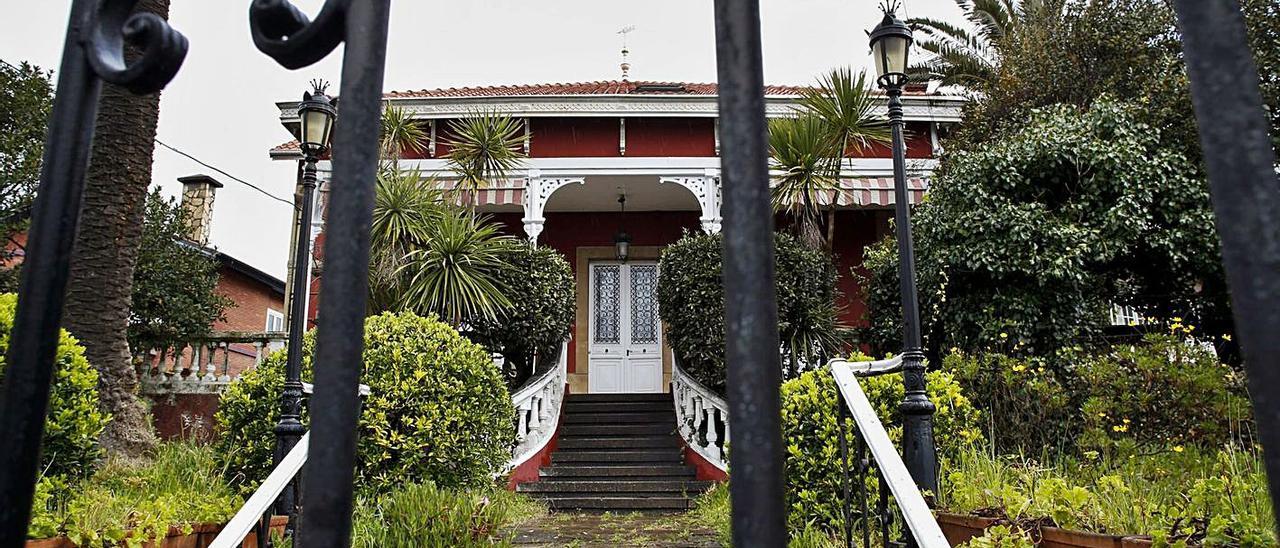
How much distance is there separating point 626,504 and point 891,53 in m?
4.80

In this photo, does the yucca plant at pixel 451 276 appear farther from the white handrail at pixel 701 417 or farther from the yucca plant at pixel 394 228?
the white handrail at pixel 701 417

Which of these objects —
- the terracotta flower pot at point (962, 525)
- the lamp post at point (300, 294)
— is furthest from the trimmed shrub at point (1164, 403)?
the lamp post at point (300, 294)

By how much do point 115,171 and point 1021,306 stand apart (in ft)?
27.9

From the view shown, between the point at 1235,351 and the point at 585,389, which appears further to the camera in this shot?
the point at 585,389

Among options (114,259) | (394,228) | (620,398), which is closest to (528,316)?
(394,228)

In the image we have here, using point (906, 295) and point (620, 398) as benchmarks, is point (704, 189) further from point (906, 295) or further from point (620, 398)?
point (906, 295)

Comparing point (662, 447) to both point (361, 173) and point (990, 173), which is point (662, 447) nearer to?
point (990, 173)

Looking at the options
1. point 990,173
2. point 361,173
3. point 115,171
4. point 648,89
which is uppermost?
point 648,89

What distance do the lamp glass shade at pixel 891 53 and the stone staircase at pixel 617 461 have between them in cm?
451

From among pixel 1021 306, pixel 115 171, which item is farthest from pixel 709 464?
pixel 115 171

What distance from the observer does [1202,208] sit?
8.88 metres

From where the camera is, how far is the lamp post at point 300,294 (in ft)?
16.6

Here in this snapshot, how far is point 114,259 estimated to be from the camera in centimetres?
655

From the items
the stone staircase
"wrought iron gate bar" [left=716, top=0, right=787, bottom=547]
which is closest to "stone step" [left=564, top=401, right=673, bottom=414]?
the stone staircase
